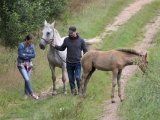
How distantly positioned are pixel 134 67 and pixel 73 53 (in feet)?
15.8

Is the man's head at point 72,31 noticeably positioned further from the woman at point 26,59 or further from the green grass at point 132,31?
the green grass at point 132,31

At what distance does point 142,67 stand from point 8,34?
732 centimetres

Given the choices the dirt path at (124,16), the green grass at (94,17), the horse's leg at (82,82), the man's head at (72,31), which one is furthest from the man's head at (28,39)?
the green grass at (94,17)

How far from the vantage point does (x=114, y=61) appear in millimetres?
15219

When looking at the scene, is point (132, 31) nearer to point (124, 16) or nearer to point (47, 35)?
point (124, 16)

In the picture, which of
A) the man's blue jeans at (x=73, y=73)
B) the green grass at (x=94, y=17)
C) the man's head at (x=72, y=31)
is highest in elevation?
the man's head at (x=72, y=31)

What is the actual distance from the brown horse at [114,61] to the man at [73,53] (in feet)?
1.14

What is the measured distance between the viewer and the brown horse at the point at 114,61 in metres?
15.1

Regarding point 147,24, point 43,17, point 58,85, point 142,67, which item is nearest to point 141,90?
point 142,67

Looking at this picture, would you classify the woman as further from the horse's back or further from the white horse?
A: the horse's back

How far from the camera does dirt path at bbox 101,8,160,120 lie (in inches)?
552

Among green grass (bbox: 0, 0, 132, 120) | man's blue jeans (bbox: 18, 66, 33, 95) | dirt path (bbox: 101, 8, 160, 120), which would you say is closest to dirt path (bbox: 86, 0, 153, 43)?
dirt path (bbox: 101, 8, 160, 120)

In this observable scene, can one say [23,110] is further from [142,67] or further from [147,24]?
[147,24]

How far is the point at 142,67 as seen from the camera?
14.9 meters
